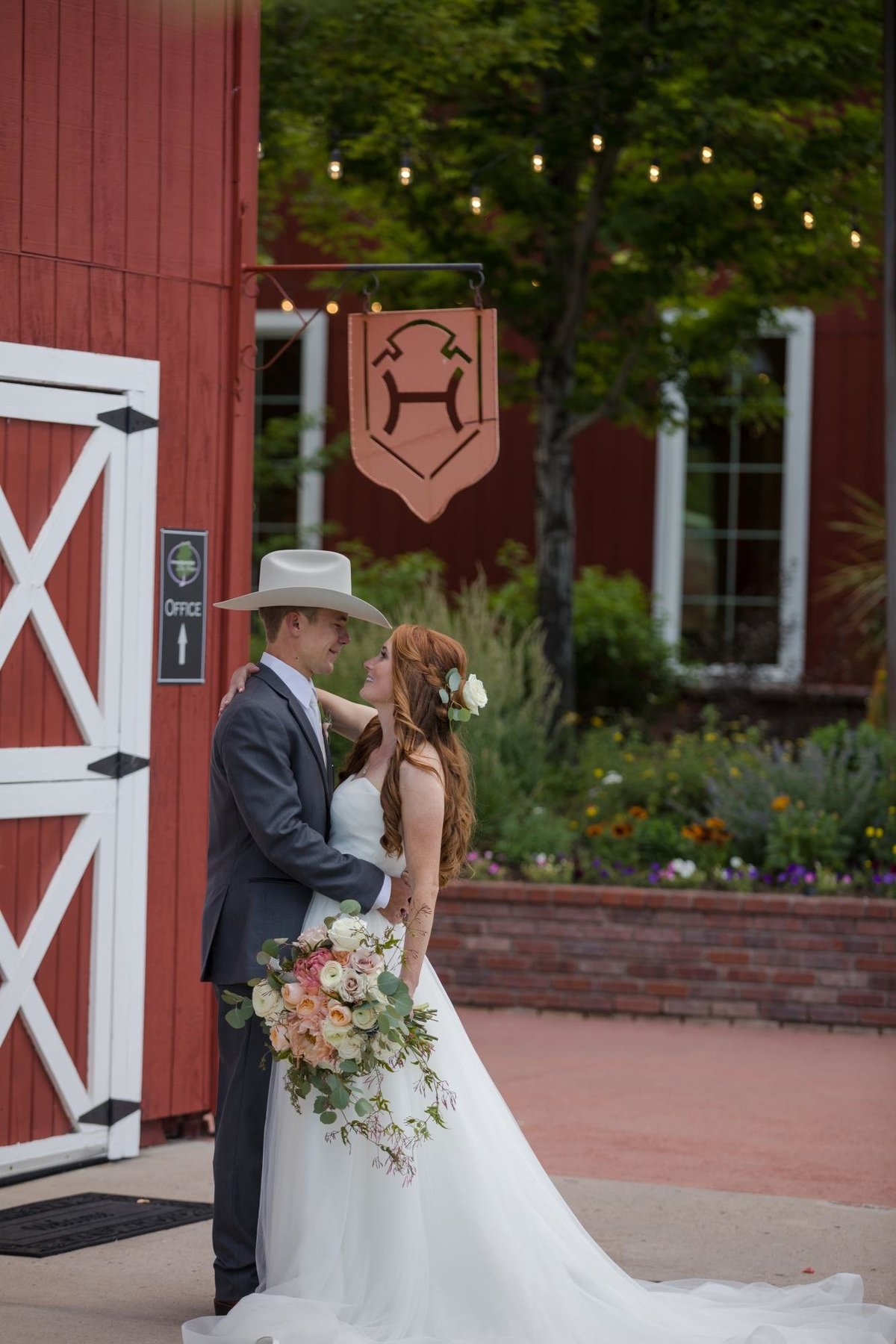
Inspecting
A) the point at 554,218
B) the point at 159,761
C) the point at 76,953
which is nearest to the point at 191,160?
the point at 159,761

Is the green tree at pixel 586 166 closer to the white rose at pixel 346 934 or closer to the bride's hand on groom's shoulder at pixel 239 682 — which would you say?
the bride's hand on groom's shoulder at pixel 239 682

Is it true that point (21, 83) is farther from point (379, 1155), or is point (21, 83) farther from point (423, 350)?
point (379, 1155)

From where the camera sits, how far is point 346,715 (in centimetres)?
514

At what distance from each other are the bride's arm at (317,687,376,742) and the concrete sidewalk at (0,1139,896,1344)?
5.09 feet


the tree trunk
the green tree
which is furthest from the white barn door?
the tree trunk

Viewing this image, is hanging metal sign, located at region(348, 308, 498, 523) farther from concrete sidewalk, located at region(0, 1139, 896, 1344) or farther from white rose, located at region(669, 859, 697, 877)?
white rose, located at region(669, 859, 697, 877)

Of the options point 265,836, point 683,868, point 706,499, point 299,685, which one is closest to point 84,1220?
point 265,836

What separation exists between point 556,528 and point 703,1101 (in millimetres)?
6132

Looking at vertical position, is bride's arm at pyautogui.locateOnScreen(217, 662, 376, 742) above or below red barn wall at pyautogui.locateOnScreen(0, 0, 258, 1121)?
below

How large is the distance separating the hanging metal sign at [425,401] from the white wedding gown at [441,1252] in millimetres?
2425

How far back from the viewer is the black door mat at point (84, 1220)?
17.5 ft

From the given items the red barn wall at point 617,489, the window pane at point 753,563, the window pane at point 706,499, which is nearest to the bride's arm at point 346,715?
the red barn wall at point 617,489

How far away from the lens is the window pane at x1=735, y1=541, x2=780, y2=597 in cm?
1628

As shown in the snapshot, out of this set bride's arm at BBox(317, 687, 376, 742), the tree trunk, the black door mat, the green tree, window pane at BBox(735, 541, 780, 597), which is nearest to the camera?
bride's arm at BBox(317, 687, 376, 742)
